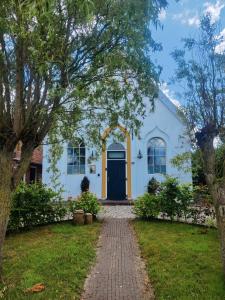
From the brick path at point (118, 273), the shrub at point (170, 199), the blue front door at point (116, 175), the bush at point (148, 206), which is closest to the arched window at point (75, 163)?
the blue front door at point (116, 175)

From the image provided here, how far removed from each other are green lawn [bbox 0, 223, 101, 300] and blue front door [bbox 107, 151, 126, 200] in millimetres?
6479

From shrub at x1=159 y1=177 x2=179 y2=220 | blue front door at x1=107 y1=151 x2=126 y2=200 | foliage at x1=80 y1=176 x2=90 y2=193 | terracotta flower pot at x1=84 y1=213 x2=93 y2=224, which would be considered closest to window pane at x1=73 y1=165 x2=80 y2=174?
foliage at x1=80 y1=176 x2=90 y2=193

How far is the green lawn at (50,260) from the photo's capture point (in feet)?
16.4

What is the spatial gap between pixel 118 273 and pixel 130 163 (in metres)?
10.3

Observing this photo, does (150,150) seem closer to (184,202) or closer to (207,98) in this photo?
(184,202)

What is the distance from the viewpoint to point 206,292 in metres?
4.84

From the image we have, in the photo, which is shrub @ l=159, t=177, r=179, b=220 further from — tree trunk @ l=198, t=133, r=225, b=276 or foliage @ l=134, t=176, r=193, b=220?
tree trunk @ l=198, t=133, r=225, b=276

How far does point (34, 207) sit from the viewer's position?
9.49 m

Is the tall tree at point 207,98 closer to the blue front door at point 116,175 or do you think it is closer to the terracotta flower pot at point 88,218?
the terracotta flower pot at point 88,218

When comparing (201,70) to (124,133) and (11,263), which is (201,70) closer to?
(124,133)

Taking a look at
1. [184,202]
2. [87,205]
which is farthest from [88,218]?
[184,202]

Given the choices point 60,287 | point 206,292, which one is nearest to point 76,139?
point 60,287

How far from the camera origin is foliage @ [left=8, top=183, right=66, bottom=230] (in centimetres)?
916

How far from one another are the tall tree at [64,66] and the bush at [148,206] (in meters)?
4.92
